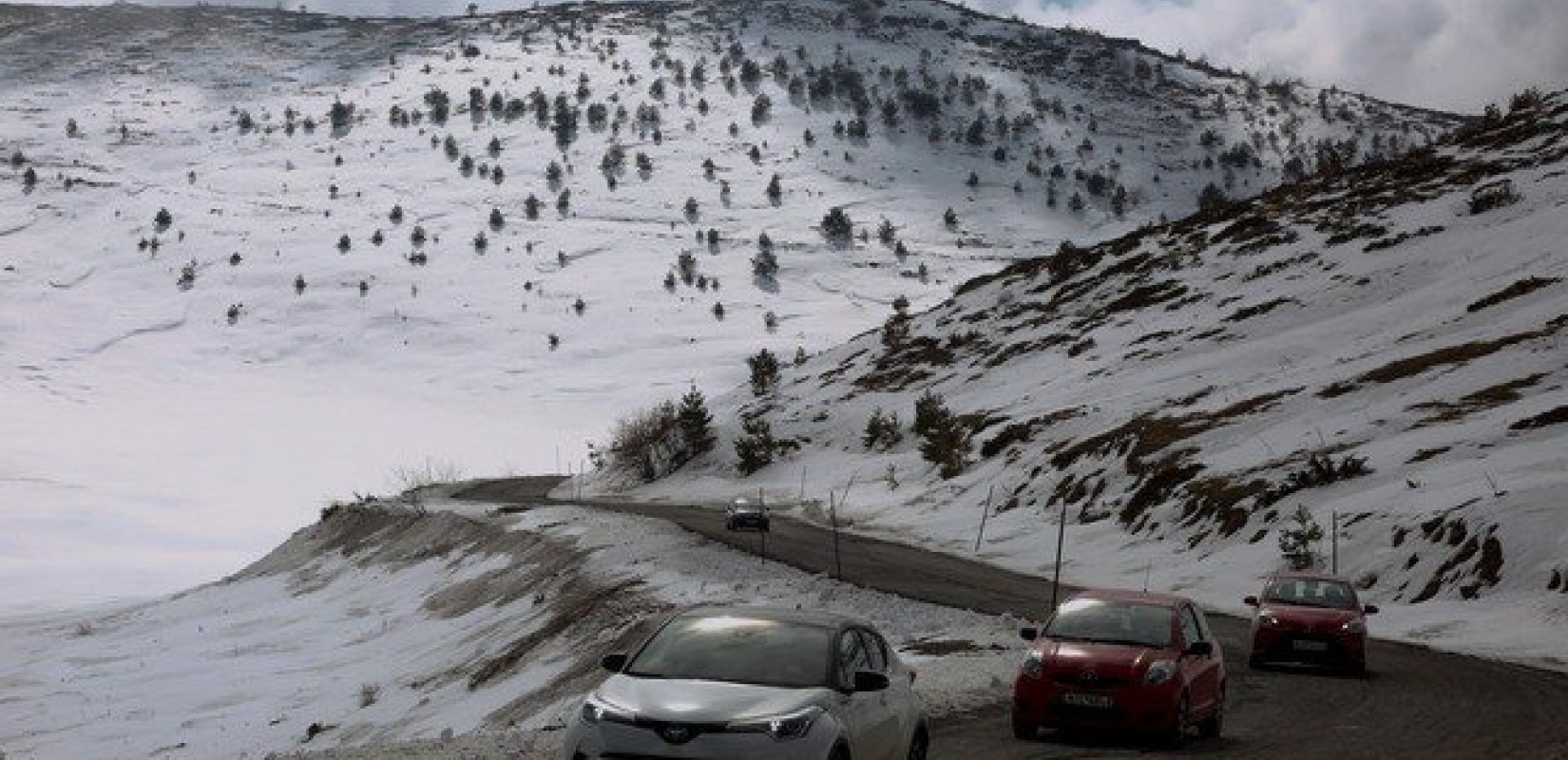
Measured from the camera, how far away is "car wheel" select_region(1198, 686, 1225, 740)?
54.0 feet

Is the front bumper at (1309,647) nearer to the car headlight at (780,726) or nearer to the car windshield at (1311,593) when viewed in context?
the car windshield at (1311,593)

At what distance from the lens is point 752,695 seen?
32.7ft

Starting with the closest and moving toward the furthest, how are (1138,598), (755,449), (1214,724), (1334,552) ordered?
(1138,598) → (1214,724) → (1334,552) → (755,449)

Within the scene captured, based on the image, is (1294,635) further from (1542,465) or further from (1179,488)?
(1179,488)

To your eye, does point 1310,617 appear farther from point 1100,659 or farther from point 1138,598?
point 1100,659

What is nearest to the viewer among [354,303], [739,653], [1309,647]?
[739,653]

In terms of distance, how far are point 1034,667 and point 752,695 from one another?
253 inches

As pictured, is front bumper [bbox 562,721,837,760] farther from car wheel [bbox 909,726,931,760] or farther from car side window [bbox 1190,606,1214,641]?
car side window [bbox 1190,606,1214,641]

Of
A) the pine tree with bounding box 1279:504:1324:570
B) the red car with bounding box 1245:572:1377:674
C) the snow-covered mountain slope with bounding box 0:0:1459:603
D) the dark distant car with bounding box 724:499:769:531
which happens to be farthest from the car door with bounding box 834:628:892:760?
the snow-covered mountain slope with bounding box 0:0:1459:603

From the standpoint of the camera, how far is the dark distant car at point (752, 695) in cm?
955

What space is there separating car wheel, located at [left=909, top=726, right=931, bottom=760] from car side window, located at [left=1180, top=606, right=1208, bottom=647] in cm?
459

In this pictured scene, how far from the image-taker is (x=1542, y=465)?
36.0 meters

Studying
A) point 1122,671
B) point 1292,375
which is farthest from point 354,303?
point 1122,671

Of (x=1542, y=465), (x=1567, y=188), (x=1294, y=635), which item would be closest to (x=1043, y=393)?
(x=1567, y=188)
